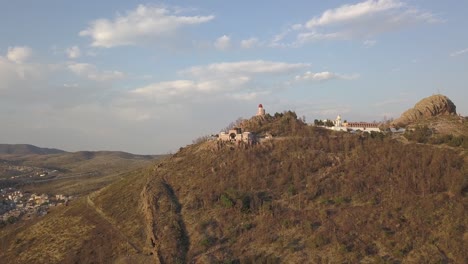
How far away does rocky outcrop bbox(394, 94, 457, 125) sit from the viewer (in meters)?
71.9

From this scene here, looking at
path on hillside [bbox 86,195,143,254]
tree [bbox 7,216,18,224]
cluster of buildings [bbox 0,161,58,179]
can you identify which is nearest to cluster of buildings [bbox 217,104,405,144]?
path on hillside [bbox 86,195,143,254]

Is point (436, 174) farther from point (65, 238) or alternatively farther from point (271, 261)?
point (65, 238)

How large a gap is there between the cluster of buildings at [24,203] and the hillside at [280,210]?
73.1 ft

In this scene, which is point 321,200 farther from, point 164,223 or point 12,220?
point 12,220

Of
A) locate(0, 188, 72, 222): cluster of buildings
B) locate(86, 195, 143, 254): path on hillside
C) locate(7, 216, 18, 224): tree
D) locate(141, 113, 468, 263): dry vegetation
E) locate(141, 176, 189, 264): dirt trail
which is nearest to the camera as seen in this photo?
locate(141, 113, 468, 263): dry vegetation

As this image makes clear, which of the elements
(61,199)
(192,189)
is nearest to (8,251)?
(192,189)

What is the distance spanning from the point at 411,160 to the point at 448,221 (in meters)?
13.5

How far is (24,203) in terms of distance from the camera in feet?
332

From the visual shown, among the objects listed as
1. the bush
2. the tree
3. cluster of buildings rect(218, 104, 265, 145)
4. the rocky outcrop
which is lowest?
the tree

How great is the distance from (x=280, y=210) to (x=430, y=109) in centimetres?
3940

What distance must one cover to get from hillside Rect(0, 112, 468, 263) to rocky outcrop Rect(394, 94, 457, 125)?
1330 cm

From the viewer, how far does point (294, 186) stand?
52688 millimetres

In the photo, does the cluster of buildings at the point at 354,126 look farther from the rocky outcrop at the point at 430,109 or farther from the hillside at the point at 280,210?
the hillside at the point at 280,210

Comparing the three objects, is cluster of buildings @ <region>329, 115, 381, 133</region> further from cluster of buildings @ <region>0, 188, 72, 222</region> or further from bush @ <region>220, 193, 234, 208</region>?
cluster of buildings @ <region>0, 188, 72, 222</region>
